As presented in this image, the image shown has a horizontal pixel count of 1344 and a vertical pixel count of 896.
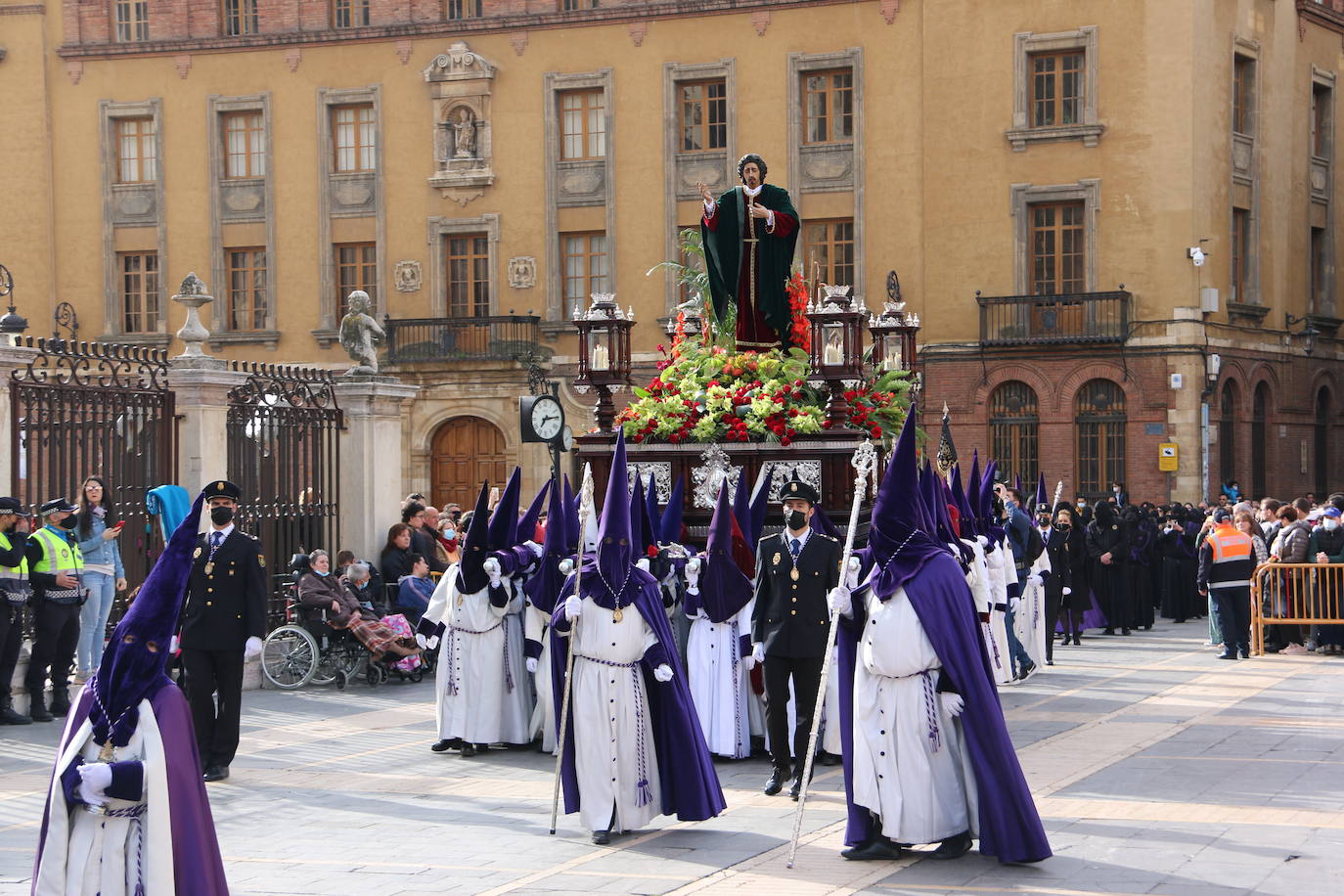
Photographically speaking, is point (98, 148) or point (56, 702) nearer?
point (56, 702)

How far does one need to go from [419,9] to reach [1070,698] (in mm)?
27557

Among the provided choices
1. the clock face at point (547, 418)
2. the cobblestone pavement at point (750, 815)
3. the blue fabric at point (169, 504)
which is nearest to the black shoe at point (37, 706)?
the cobblestone pavement at point (750, 815)

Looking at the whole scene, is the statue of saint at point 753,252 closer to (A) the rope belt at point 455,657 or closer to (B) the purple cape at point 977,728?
(A) the rope belt at point 455,657

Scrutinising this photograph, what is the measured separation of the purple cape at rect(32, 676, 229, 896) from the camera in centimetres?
655

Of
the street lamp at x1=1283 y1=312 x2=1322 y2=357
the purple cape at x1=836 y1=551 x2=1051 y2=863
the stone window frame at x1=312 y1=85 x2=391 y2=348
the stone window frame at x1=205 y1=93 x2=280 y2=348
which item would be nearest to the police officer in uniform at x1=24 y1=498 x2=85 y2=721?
the purple cape at x1=836 y1=551 x2=1051 y2=863

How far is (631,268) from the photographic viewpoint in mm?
38406

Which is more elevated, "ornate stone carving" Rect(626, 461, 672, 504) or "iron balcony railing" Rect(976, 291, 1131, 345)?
"iron balcony railing" Rect(976, 291, 1131, 345)

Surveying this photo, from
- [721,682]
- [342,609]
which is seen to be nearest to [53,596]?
[342,609]

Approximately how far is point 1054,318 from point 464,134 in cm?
1340

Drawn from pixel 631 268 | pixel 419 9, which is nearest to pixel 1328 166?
pixel 631 268

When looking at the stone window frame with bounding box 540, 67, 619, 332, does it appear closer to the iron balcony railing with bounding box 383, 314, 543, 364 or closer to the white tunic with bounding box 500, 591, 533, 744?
the iron balcony railing with bounding box 383, 314, 543, 364

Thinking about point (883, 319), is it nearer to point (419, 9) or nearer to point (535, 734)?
point (535, 734)

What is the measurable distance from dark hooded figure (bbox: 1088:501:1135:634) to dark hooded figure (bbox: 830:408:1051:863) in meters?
15.3

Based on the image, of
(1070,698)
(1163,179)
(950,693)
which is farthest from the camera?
(1163,179)
